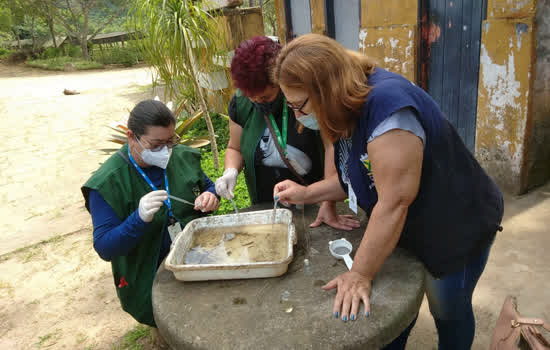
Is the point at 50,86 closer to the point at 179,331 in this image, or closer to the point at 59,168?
the point at 59,168

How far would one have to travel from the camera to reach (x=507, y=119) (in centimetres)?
358

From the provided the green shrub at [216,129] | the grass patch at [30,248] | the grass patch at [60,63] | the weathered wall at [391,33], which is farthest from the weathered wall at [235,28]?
the grass patch at [60,63]

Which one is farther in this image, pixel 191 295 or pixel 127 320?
pixel 127 320

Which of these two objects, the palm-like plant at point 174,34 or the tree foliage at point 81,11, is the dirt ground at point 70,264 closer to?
the palm-like plant at point 174,34

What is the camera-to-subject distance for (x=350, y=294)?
1374mm

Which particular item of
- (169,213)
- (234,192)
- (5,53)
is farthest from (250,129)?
(5,53)

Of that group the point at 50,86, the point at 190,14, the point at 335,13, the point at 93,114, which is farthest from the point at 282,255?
the point at 50,86

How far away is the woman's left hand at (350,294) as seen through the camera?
133 centimetres

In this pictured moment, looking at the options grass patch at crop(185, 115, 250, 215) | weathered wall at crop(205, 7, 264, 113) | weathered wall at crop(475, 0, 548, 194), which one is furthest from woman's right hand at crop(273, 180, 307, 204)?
weathered wall at crop(205, 7, 264, 113)

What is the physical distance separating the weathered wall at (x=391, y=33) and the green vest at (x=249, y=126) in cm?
261

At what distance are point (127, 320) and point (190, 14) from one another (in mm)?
3023

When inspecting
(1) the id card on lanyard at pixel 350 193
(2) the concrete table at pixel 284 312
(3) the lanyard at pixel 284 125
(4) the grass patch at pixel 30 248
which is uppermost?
(3) the lanyard at pixel 284 125

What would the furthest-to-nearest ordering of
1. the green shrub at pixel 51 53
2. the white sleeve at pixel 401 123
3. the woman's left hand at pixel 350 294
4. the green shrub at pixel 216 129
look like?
the green shrub at pixel 51 53 < the green shrub at pixel 216 129 < the woman's left hand at pixel 350 294 < the white sleeve at pixel 401 123

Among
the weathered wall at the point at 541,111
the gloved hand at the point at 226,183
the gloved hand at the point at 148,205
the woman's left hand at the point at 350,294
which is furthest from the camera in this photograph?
the weathered wall at the point at 541,111
